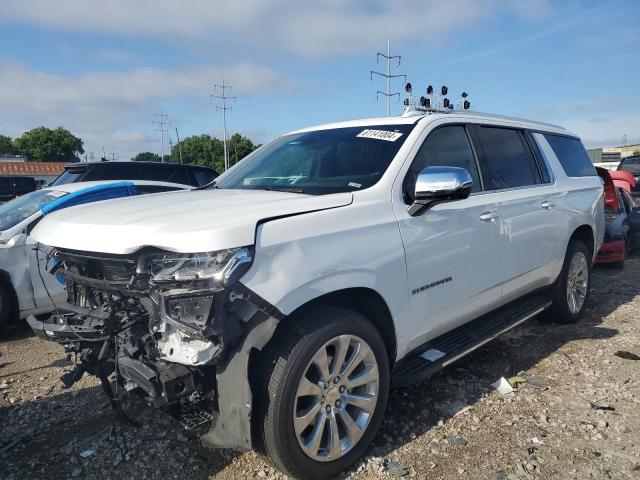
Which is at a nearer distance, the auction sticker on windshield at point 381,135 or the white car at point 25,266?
the auction sticker on windshield at point 381,135

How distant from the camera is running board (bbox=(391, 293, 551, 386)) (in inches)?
117

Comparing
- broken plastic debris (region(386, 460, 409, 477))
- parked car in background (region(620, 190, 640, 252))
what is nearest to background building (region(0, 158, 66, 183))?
parked car in background (region(620, 190, 640, 252))

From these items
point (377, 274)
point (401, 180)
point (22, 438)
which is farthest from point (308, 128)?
point (22, 438)

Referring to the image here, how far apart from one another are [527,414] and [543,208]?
1.78m

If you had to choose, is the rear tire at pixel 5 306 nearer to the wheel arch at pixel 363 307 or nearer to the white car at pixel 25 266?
the white car at pixel 25 266

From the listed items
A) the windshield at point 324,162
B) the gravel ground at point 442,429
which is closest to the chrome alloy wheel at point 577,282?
the gravel ground at point 442,429

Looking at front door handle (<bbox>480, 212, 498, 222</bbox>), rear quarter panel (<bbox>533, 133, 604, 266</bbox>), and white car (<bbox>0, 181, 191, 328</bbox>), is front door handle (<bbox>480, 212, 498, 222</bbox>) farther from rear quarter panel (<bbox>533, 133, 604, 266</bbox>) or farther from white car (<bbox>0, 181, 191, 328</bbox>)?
white car (<bbox>0, 181, 191, 328</bbox>)

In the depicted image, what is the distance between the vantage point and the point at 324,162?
3.36 meters

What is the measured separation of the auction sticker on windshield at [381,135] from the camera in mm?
3215

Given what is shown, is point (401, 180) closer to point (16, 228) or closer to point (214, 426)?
point (214, 426)

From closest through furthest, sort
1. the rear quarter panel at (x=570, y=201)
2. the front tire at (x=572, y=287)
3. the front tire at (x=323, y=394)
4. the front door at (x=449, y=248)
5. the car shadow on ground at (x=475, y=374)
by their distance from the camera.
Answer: the front tire at (x=323, y=394) → the front door at (x=449, y=248) → the car shadow on ground at (x=475, y=374) → the rear quarter panel at (x=570, y=201) → the front tire at (x=572, y=287)

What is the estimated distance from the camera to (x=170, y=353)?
2.19 metres

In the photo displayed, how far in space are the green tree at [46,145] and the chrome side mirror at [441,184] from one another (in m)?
88.1

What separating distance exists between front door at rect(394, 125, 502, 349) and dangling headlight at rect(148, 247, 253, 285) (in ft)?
3.50
